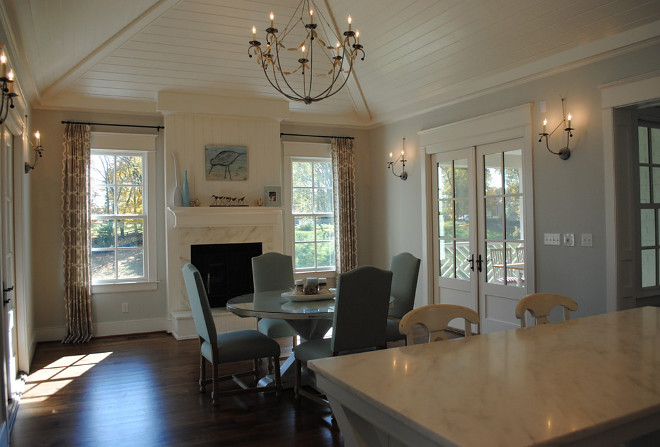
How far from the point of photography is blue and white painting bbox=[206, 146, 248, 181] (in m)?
6.15

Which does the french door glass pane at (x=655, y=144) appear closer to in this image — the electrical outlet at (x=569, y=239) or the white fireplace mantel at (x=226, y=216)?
the electrical outlet at (x=569, y=239)

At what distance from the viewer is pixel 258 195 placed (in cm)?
639

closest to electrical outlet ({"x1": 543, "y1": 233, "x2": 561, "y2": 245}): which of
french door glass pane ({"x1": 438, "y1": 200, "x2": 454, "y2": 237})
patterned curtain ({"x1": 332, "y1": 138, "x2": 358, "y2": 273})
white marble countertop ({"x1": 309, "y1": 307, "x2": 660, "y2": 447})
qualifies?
french door glass pane ({"x1": 438, "y1": 200, "x2": 454, "y2": 237})

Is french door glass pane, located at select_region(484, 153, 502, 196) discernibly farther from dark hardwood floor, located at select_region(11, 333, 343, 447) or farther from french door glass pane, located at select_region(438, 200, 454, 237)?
dark hardwood floor, located at select_region(11, 333, 343, 447)

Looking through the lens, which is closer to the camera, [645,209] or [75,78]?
[645,209]

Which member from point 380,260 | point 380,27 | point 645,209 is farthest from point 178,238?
point 645,209

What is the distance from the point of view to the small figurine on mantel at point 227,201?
6.14m

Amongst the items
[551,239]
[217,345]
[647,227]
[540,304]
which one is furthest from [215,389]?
[647,227]

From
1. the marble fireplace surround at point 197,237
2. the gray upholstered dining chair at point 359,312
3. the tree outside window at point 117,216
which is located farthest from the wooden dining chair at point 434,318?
the tree outside window at point 117,216

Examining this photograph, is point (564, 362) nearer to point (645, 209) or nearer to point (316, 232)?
point (645, 209)

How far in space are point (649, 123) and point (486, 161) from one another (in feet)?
4.98

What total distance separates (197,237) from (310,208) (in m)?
1.73

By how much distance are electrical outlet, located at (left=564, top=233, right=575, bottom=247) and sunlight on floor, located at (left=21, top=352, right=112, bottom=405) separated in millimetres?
4523

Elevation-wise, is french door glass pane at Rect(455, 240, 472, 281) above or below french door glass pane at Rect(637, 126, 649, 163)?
below
